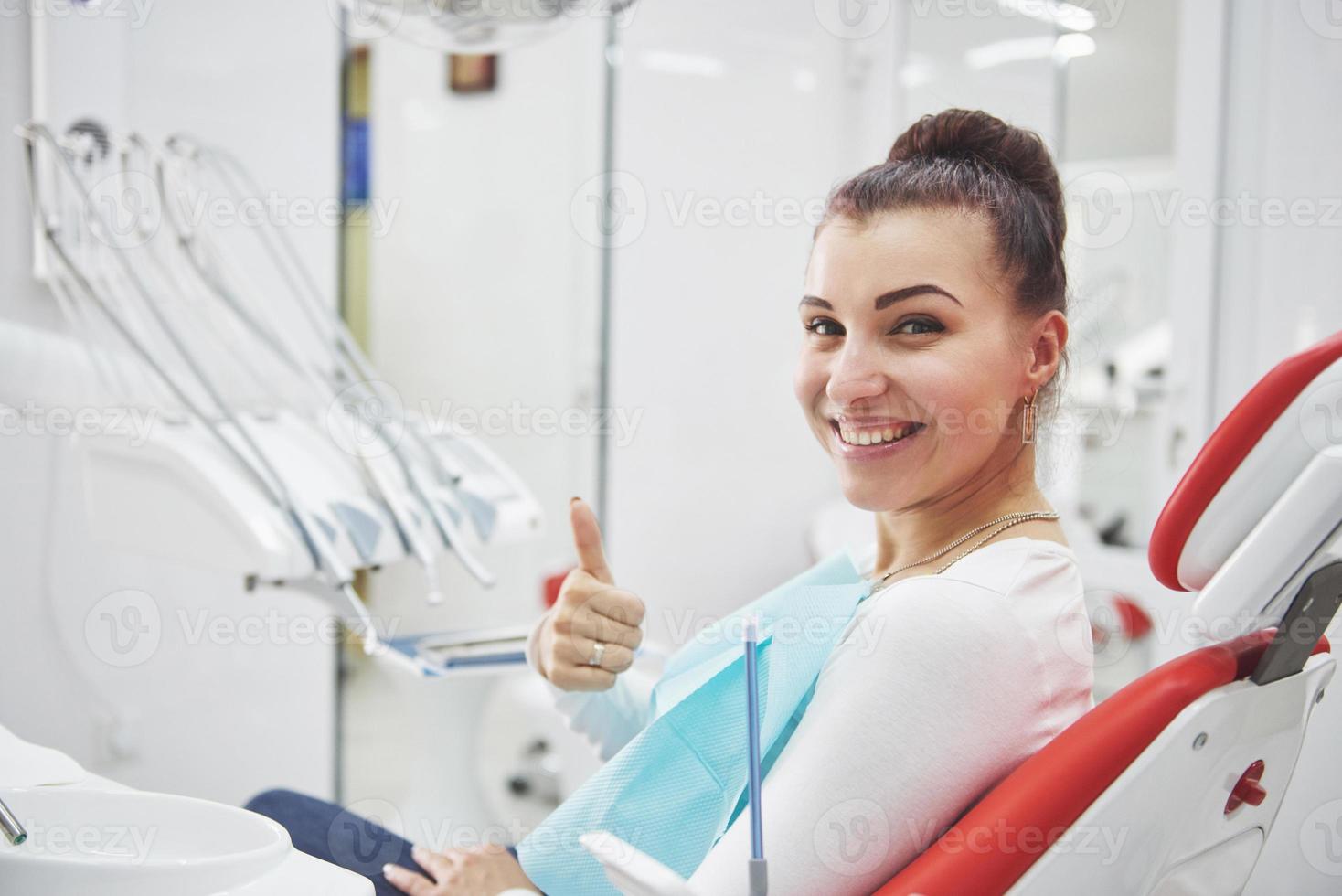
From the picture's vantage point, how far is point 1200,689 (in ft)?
3.04

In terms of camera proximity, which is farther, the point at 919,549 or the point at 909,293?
the point at 919,549

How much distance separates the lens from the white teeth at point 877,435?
3.65ft

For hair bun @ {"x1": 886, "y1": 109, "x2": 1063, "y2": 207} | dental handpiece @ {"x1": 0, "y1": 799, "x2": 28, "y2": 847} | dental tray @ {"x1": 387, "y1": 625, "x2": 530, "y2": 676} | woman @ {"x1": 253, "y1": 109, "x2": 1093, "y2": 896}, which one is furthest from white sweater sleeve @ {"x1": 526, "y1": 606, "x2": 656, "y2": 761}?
hair bun @ {"x1": 886, "y1": 109, "x2": 1063, "y2": 207}

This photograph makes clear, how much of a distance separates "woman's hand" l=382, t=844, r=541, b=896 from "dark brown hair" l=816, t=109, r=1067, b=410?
0.75 meters

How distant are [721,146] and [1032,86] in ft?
2.71

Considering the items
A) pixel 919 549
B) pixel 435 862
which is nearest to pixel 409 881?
pixel 435 862

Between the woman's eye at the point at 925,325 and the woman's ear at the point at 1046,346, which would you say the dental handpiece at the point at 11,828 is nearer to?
the woman's eye at the point at 925,325

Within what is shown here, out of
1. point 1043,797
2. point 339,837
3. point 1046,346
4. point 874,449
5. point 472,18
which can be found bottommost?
point 339,837

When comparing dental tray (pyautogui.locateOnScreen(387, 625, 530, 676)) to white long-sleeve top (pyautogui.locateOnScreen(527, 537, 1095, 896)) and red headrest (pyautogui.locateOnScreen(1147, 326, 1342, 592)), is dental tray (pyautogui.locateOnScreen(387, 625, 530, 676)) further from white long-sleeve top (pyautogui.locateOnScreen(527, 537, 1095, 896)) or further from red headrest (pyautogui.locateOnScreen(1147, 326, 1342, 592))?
red headrest (pyautogui.locateOnScreen(1147, 326, 1342, 592))

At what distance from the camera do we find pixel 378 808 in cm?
294

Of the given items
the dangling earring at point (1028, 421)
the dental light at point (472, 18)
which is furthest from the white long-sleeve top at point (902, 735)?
the dental light at point (472, 18)

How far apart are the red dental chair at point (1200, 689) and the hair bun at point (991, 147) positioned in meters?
0.37

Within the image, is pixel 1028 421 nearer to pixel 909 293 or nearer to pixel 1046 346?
pixel 1046 346

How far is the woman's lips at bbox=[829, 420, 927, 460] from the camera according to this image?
1.11 m
